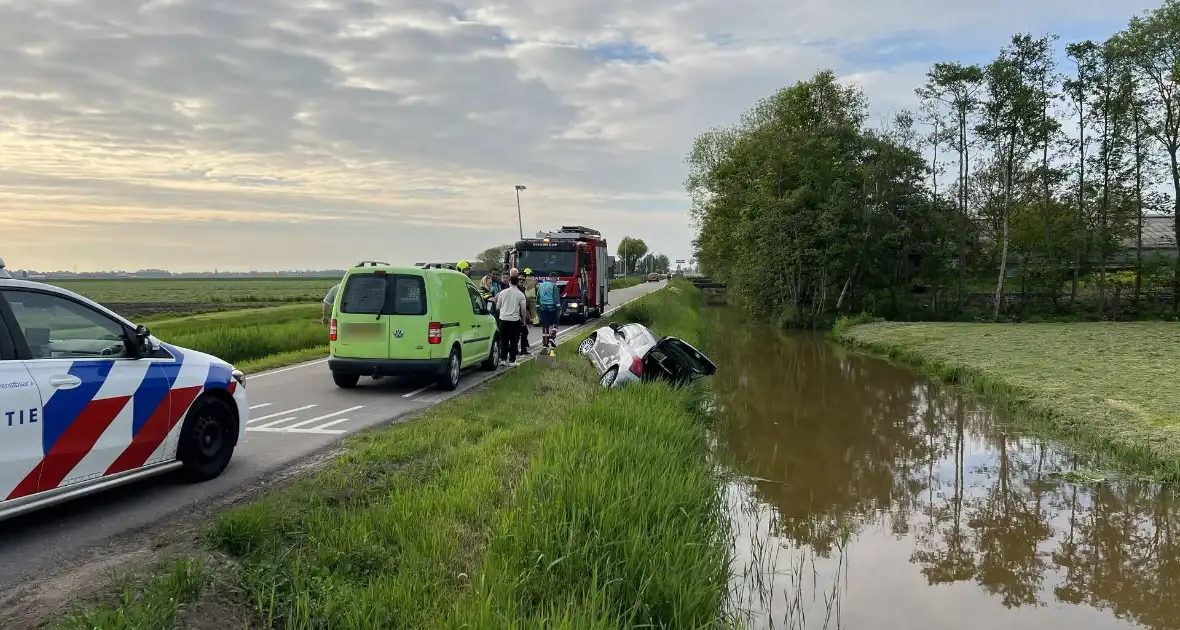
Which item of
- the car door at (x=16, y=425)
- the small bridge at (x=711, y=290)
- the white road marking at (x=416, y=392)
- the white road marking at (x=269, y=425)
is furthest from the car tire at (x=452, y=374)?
the small bridge at (x=711, y=290)

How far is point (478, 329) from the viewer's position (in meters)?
13.1

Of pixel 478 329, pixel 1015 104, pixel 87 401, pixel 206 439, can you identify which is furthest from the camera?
pixel 1015 104

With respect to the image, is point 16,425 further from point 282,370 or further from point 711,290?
point 711,290

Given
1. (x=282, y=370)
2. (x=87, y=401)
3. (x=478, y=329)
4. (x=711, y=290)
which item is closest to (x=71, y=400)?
(x=87, y=401)

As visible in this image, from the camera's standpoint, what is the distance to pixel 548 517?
15.8 feet

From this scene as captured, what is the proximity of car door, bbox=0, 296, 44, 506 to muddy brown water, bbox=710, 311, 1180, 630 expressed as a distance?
475cm

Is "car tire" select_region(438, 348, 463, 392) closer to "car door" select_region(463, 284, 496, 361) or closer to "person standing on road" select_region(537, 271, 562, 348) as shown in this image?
"car door" select_region(463, 284, 496, 361)

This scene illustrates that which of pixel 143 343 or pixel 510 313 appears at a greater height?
pixel 143 343

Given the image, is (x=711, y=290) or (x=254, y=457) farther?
(x=711, y=290)

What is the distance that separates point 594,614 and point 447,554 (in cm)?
149

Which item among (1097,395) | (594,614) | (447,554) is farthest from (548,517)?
(1097,395)

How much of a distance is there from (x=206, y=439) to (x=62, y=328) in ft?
5.23

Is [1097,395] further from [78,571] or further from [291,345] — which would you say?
[291,345]

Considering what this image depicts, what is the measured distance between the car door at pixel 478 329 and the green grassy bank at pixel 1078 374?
9243 millimetres
